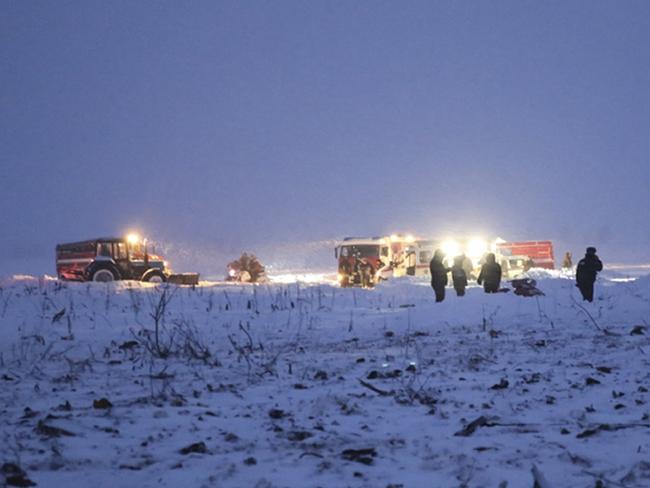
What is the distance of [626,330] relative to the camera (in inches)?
368

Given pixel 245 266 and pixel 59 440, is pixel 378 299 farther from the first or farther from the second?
pixel 245 266

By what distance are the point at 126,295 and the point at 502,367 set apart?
1071 cm

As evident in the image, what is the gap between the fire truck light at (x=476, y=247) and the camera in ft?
101

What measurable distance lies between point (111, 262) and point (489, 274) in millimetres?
15155

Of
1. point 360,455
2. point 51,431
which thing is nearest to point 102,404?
point 51,431

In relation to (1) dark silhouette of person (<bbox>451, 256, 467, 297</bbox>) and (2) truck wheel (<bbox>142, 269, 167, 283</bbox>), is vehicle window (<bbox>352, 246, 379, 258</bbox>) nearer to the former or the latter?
(2) truck wheel (<bbox>142, 269, 167, 283</bbox>)

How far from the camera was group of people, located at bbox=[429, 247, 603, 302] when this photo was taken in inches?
576

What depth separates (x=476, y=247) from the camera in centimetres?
3133

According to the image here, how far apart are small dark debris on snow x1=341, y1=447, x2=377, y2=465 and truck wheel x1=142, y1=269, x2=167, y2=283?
22.7 metres

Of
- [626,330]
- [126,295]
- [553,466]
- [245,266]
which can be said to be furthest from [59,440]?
[245,266]

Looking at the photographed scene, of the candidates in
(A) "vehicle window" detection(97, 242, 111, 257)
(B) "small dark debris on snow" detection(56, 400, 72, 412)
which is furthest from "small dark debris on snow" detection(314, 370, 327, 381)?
(A) "vehicle window" detection(97, 242, 111, 257)

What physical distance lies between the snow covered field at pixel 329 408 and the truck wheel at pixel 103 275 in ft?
49.5

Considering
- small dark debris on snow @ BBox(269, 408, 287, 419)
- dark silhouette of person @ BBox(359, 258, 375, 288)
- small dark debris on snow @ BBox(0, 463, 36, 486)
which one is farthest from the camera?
dark silhouette of person @ BBox(359, 258, 375, 288)

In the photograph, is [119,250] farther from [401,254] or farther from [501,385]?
[501,385]
